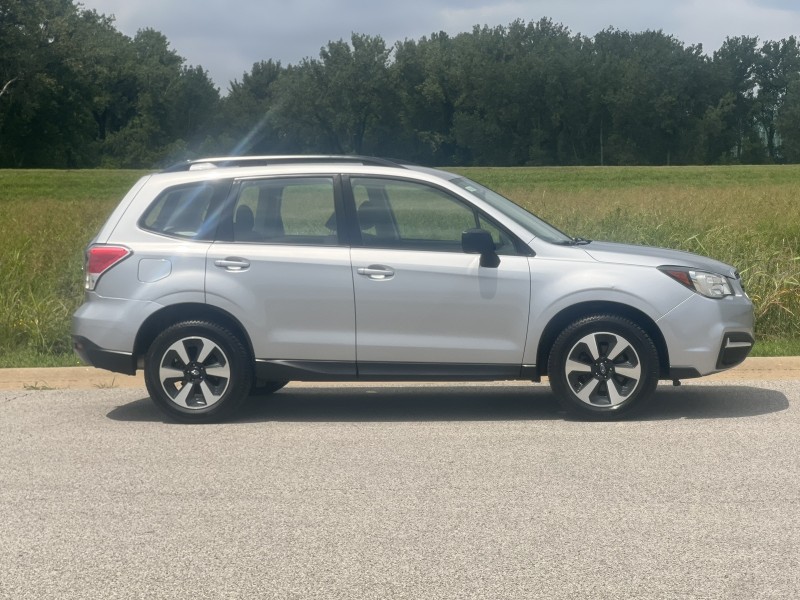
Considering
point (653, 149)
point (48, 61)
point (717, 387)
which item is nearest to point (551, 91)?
point (653, 149)

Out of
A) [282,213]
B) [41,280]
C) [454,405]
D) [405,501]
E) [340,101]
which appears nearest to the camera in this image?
[405,501]

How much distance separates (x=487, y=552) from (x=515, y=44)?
123 m

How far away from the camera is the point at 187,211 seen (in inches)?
338

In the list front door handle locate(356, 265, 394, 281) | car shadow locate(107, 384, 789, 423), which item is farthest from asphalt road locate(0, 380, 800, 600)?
front door handle locate(356, 265, 394, 281)

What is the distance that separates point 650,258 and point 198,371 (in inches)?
123

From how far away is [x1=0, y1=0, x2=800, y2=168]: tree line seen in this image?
108 meters

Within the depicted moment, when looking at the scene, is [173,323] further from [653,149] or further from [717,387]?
[653,149]

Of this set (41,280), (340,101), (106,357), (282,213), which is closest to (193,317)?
(106,357)

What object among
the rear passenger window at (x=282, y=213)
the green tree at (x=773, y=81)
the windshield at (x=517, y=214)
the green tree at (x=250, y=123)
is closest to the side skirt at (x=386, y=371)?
the rear passenger window at (x=282, y=213)

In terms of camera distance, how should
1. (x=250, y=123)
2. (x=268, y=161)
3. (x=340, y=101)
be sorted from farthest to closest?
(x=250, y=123)
(x=340, y=101)
(x=268, y=161)

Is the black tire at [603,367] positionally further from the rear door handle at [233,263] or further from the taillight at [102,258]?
the taillight at [102,258]

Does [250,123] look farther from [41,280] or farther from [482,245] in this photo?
[482,245]

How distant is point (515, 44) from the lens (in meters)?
124

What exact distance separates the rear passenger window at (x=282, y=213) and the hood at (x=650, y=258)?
1.79 meters
